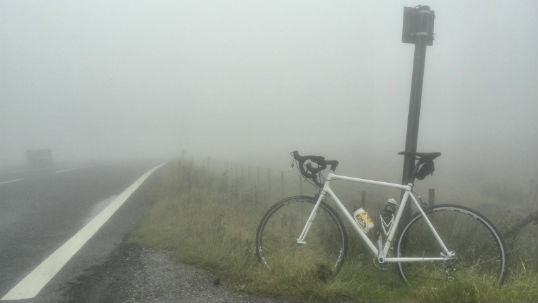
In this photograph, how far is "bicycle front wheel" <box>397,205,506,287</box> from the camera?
12.5 feet

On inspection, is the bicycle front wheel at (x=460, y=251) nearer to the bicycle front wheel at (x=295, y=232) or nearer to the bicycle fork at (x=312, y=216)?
the bicycle front wheel at (x=295, y=232)

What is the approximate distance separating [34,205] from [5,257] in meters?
4.30

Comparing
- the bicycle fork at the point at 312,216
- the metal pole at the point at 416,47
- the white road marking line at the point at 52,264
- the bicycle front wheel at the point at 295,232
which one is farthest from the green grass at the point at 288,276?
the metal pole at the point at 416,47

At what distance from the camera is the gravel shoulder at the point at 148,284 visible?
3.55 m

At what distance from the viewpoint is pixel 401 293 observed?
3.63 metres

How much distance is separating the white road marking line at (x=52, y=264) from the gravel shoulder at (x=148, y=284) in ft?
1.05

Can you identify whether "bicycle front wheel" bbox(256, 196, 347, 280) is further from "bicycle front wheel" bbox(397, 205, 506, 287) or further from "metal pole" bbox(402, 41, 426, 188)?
"metal pole" bbox(402, 41, 426, 188)

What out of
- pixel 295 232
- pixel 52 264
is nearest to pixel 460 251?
pixel 295 232

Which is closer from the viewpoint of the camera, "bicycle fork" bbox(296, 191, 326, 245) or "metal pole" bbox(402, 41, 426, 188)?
"bicycle fork" bbox(296, 191, 326, 245)

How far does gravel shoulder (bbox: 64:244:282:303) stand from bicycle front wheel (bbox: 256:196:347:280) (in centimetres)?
60

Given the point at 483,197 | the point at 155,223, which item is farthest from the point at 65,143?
the point at 155,223

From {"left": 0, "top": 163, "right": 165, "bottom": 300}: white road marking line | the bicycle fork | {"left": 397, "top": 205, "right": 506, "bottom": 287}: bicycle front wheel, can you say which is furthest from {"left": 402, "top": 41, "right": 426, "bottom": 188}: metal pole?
{"left": 0, "top": 163, "right": 165, "bottom": 300}: white road marking line

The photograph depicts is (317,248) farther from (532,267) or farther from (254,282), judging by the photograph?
(532,267)

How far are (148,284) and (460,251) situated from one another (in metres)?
2.95
